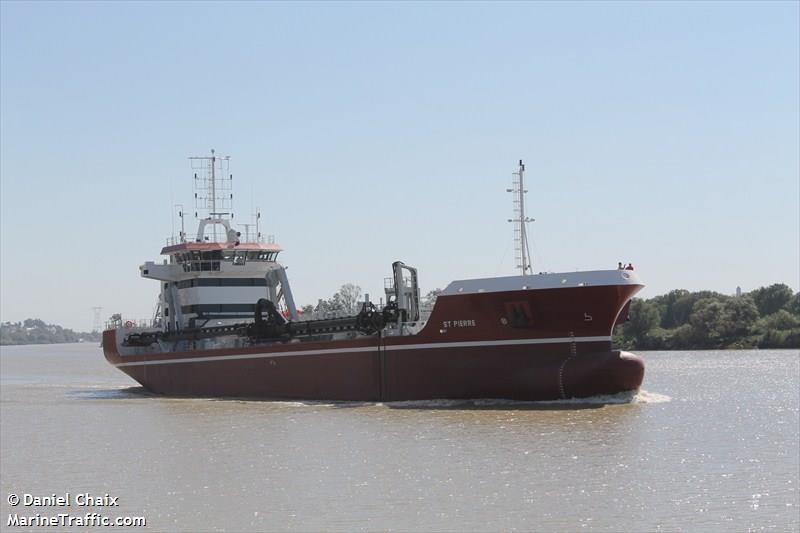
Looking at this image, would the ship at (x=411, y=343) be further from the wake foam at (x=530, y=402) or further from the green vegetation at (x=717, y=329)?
the green vegetation at (x=717, y=329)

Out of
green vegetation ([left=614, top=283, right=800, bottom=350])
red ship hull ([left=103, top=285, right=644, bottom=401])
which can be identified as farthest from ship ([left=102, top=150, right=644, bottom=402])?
green vegetation ([left=614, top=283, right=800, bottom=350])

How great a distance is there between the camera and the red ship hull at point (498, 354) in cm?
2600

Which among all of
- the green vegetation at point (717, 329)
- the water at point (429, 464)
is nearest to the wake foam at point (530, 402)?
the water at point (429, 464)

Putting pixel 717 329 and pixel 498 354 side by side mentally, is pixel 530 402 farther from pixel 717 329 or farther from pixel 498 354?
pixel 717 329

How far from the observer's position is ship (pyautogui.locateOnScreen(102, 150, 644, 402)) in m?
26.1

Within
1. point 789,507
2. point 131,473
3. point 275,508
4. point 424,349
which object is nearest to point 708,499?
point 789,507

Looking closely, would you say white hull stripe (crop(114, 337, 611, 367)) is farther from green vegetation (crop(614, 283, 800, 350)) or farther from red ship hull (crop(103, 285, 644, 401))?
green vegetation (crop(614, 283, 800, 350))

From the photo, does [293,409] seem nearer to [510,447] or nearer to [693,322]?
[510,447]

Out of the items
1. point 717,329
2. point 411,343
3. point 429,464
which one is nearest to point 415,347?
point 411,343

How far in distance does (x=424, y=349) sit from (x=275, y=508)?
12.9 m

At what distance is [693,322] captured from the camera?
72.9 meters

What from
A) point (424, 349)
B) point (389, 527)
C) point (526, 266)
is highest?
point (526, 266)

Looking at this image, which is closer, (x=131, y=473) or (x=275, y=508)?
(x=275, y=508)

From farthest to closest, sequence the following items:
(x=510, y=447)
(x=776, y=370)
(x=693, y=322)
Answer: (x=693, y=322)
(x=776, y=370)
(x=510, y=447)
